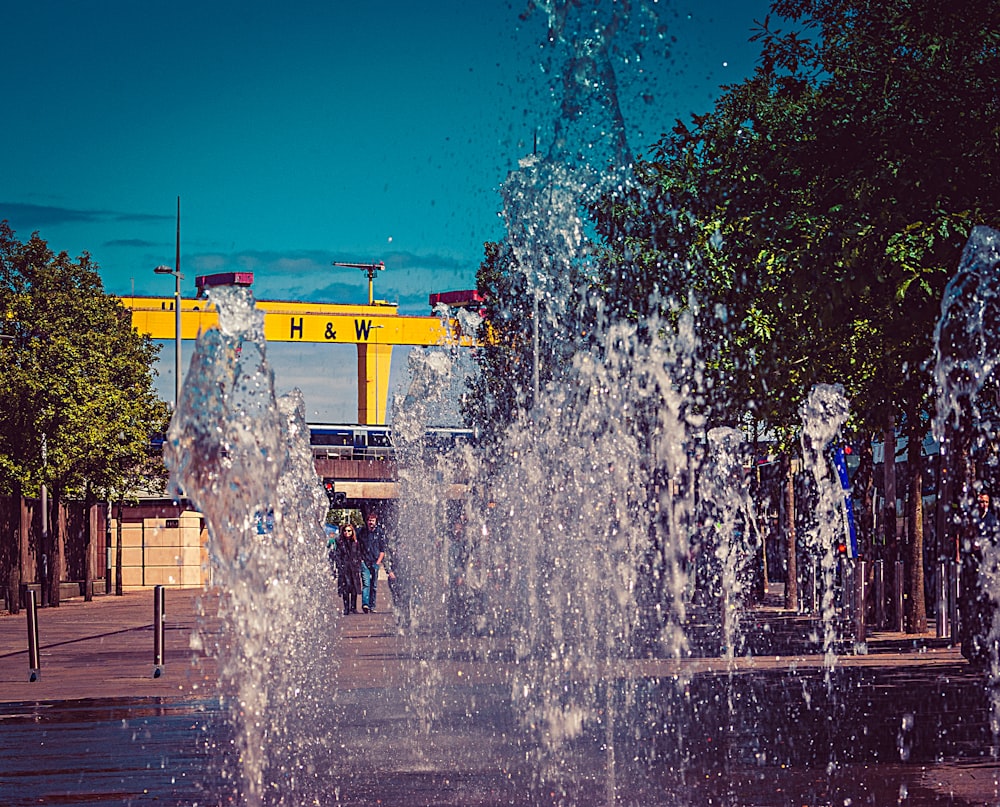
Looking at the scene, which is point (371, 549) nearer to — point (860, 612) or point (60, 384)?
point (860, 612)

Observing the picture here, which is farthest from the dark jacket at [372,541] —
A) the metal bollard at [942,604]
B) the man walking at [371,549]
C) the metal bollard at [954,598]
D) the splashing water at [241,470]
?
the splashing water at [241,470]

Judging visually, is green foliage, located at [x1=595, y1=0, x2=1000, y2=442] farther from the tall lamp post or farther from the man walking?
the tall lamp post

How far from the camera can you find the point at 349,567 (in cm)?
2994

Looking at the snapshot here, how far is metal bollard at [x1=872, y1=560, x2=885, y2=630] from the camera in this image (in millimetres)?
22250

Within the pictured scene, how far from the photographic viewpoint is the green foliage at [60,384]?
35.9 m

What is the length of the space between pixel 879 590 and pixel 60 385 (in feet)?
66.2

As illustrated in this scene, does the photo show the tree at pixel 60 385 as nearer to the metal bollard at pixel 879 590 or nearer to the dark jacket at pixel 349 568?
the dark jacket at pixel 349 568

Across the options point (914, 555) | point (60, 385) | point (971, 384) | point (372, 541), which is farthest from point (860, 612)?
point (60, 385)

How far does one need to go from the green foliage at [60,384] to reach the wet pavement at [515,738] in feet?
59.2

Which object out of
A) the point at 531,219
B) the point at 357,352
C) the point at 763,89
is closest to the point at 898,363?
the point at 763,89

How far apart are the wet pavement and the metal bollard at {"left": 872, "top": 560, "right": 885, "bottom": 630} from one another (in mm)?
3567

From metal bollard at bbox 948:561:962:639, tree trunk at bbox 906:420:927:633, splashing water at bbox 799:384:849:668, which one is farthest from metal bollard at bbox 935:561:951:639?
splashing water at bbox 799:384:849:668

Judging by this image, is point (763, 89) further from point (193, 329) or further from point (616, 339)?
point (193, 329)

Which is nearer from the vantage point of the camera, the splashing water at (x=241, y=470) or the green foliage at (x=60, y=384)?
the splashing water at (x=241, y=470)
